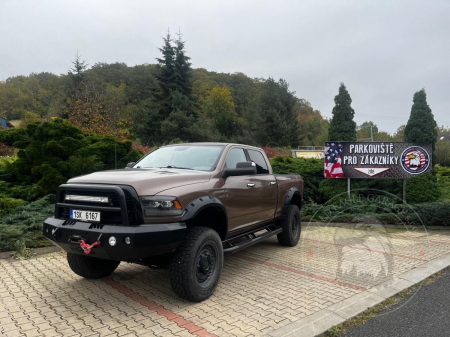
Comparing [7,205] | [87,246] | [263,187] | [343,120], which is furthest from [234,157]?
[343,120]

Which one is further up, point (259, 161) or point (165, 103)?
point (165, 103)

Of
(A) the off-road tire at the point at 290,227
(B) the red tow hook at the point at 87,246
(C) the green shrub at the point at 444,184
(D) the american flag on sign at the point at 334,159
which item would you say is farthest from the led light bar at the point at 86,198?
(C) the green shrub at the point at 444,184

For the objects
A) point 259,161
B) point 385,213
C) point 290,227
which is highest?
point 259,161

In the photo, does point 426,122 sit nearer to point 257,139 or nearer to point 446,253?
point 446,253

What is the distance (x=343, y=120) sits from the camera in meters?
11.3

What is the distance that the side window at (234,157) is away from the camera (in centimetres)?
504

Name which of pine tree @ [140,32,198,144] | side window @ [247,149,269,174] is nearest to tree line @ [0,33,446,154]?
pine tree @ [140,32,198,144]

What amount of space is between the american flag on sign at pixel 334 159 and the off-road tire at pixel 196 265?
6.91 meters

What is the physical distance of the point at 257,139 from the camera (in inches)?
1719

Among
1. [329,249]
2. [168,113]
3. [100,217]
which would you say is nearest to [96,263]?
[100,217]

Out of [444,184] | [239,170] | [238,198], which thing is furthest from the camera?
[444,184]

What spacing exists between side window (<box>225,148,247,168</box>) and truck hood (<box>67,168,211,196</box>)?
72 centimetres

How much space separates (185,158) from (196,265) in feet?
5.60

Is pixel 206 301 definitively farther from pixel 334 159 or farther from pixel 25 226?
pixel 334 159
